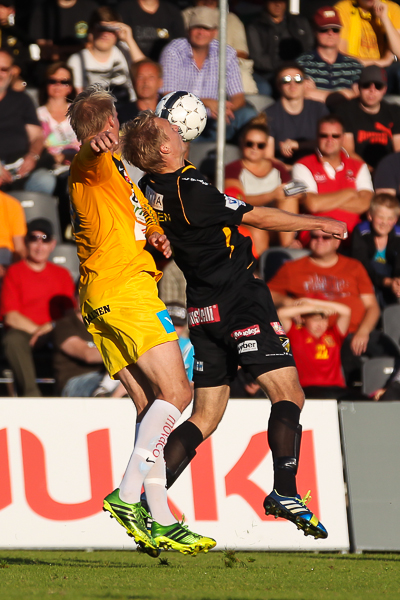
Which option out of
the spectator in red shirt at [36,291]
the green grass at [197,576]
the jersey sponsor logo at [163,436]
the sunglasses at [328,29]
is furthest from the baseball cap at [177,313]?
the sunglasses at [328,29]

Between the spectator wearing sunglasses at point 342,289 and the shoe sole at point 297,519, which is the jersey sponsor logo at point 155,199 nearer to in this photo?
the shoe sole at point 297,519

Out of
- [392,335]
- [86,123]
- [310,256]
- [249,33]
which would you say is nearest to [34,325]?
[310,256]

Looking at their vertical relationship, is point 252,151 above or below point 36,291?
above

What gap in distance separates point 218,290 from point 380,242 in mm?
5259

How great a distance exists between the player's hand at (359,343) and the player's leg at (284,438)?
13.1 feet

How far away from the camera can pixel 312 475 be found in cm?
740

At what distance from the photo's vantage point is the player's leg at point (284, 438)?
15.9ft

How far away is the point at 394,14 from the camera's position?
45.9ft

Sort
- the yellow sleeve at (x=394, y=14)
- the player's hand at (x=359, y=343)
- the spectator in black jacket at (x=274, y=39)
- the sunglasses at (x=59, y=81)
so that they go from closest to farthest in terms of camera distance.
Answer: the player's hand at (x=359, y=343)
the sunglasses at (x=59, y=81)
the spectator in black jacket at (x=274, y=39)
the yellow sleeve at (x=394, y=14)

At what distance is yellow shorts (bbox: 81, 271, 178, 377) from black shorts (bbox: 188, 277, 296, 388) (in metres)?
0.43

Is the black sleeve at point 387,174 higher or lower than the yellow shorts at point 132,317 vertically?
higher

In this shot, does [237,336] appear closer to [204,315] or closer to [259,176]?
[204,315]

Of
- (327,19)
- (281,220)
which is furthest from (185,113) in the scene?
(327,19)

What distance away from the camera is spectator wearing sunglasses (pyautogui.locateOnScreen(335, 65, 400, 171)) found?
11.7 meters
